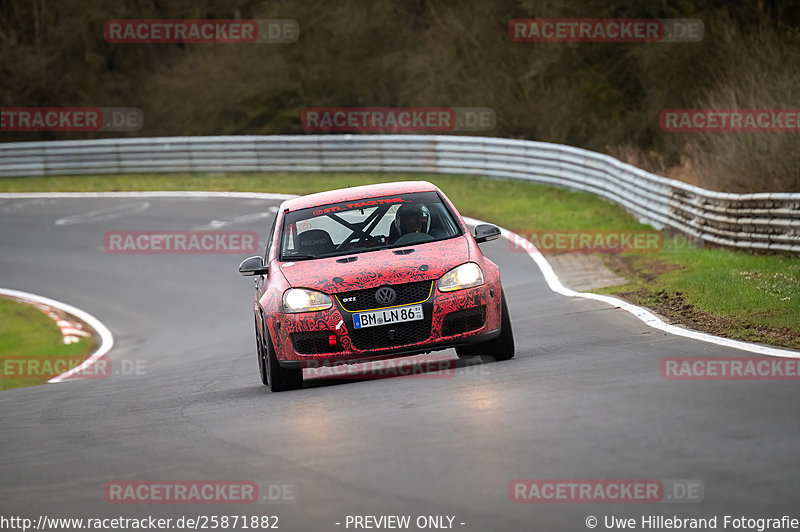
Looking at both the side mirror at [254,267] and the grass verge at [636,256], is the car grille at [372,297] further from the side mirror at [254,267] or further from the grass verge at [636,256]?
the grass verge at [636,256]

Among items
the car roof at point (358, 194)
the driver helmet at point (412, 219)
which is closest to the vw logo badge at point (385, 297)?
the driver helmet at point (412, 219)

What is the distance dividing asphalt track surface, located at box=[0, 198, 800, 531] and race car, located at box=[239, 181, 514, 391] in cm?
29

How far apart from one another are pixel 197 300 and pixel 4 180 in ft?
69.2

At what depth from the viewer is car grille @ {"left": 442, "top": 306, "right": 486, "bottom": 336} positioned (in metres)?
10.1

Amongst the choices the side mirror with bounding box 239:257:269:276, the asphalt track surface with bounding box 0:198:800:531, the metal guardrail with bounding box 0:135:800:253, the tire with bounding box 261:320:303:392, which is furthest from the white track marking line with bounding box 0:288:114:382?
the metal guardrail with bounding box 0:135:800:253

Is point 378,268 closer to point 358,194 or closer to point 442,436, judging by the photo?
point 358,194

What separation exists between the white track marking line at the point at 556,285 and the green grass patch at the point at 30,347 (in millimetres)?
7145

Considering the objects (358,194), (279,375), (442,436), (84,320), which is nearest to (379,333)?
(279,375)

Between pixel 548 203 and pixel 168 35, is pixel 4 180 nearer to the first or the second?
pixel 168 35

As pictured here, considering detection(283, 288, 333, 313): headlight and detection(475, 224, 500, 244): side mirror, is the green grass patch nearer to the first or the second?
detection(283, 288, 333, 313): headlight

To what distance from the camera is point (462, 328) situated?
1016 centimetres

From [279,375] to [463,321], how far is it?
158cm

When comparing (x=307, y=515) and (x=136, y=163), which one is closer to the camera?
(x=307, y=515)

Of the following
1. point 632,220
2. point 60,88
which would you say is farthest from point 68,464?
point 60,88
